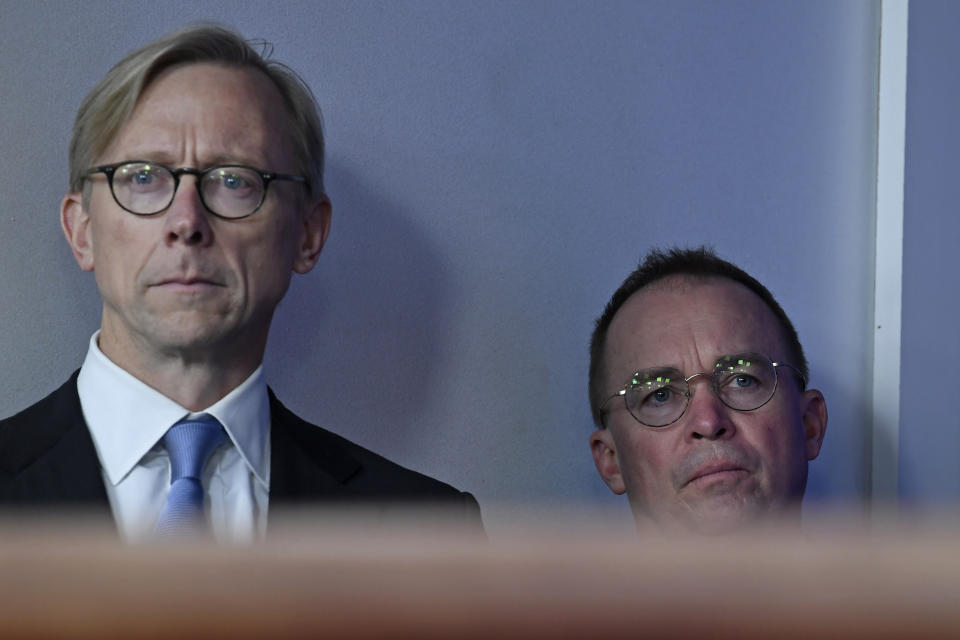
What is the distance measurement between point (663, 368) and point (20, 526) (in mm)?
1565

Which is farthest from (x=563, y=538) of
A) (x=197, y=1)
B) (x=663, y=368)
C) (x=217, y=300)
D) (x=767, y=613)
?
(x=197, y=1)

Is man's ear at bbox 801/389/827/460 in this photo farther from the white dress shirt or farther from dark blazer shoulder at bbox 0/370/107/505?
dark blazer shoulder at bbox 0/370/107/505

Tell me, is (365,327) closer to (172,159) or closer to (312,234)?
(312,234)

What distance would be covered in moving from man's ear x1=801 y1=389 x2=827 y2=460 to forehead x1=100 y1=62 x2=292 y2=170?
3.06ft

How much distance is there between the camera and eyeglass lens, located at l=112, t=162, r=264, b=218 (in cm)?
138

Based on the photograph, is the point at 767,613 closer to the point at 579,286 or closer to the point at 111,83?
the point at 111,83

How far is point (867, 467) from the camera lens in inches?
86.9

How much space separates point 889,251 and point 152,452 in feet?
4.99

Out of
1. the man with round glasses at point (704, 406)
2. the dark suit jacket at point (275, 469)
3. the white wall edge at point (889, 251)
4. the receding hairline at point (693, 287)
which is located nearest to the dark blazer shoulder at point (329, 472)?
the dark suit jacket at point (275, 469)

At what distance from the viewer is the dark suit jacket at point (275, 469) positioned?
130 cm

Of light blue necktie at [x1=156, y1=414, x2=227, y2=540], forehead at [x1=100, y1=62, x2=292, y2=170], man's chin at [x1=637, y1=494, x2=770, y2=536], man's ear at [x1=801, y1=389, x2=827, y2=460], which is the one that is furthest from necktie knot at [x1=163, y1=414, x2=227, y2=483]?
man's ear at [x1=801, y1=389, x2=827, y2=460]

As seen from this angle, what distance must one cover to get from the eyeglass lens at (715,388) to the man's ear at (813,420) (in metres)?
0.13

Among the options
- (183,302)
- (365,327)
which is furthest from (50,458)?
(365,327)

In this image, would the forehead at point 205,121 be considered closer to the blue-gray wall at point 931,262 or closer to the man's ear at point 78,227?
the man's ear at point 78,227
